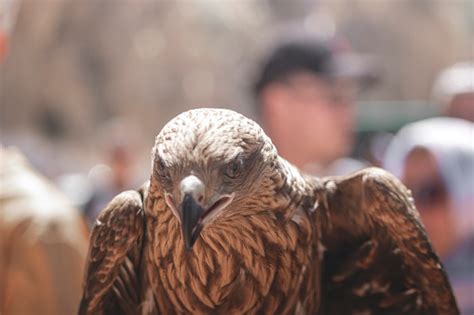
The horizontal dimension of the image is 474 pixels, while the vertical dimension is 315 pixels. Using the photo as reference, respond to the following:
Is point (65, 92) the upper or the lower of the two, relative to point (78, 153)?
upper

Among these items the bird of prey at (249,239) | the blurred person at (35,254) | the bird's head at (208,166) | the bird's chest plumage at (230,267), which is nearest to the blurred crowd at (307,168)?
the blurred person at (35,254)

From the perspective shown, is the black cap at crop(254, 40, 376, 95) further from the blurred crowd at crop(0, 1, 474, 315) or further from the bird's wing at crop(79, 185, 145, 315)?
the bird's wing at crop(79, 185, 145, 315)

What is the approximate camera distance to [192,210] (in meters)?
1.43

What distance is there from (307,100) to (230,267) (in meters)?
2.34

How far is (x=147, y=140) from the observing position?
2408 centimetres

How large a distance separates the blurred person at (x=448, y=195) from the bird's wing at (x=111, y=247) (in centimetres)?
183

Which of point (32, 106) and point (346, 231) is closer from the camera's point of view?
point (346, 231)

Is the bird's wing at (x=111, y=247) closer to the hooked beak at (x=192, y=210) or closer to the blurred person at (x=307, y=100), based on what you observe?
the hooked beak at (x=192, y=210)

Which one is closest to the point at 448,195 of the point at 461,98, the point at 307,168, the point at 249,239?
the point at 307,168

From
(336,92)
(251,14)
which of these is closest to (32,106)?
(251,14)

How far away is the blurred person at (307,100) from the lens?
12.8 ft

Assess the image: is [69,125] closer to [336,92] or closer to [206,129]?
[336,92]

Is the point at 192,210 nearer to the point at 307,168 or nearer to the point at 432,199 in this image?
the point at 432,199

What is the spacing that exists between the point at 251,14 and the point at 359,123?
1892 cm
